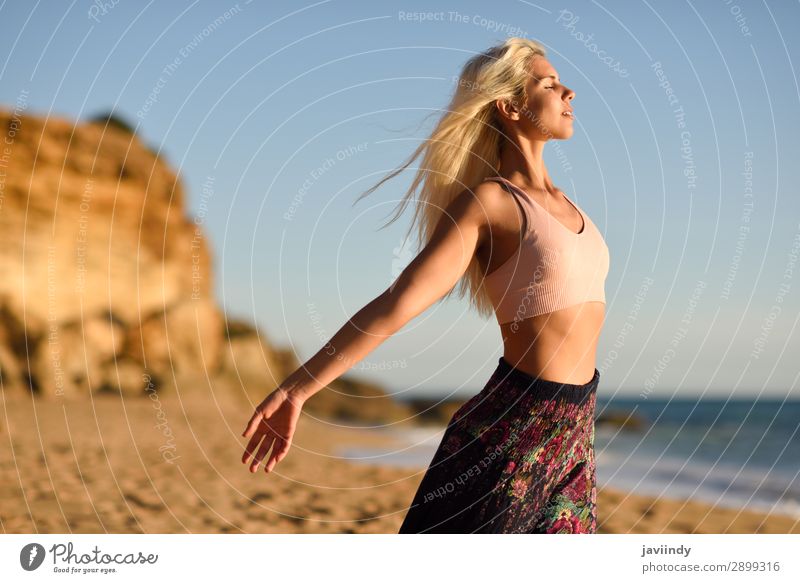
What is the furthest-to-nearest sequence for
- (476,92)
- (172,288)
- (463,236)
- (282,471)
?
1. (172,288)
2. (282,471)
3. (476,92)
4. (463,236)

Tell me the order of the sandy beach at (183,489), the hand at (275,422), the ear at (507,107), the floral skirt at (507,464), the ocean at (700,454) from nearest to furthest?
the hand at (275,422) < the floral skirt at (507,464) < the ear at (507,107) < the sandy beach at (183,489) < the ocean at (700,454)

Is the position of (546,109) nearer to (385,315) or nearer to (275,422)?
(385,315)

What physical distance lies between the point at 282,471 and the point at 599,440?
40.9 ft

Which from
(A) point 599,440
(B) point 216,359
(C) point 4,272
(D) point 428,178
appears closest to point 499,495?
(D) point 428,178

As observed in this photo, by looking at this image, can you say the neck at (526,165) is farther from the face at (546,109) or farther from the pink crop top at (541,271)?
the pink crop top at (541,271)

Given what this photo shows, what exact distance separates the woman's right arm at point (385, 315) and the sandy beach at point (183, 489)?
4.38 m

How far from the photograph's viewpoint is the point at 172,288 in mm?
18891
